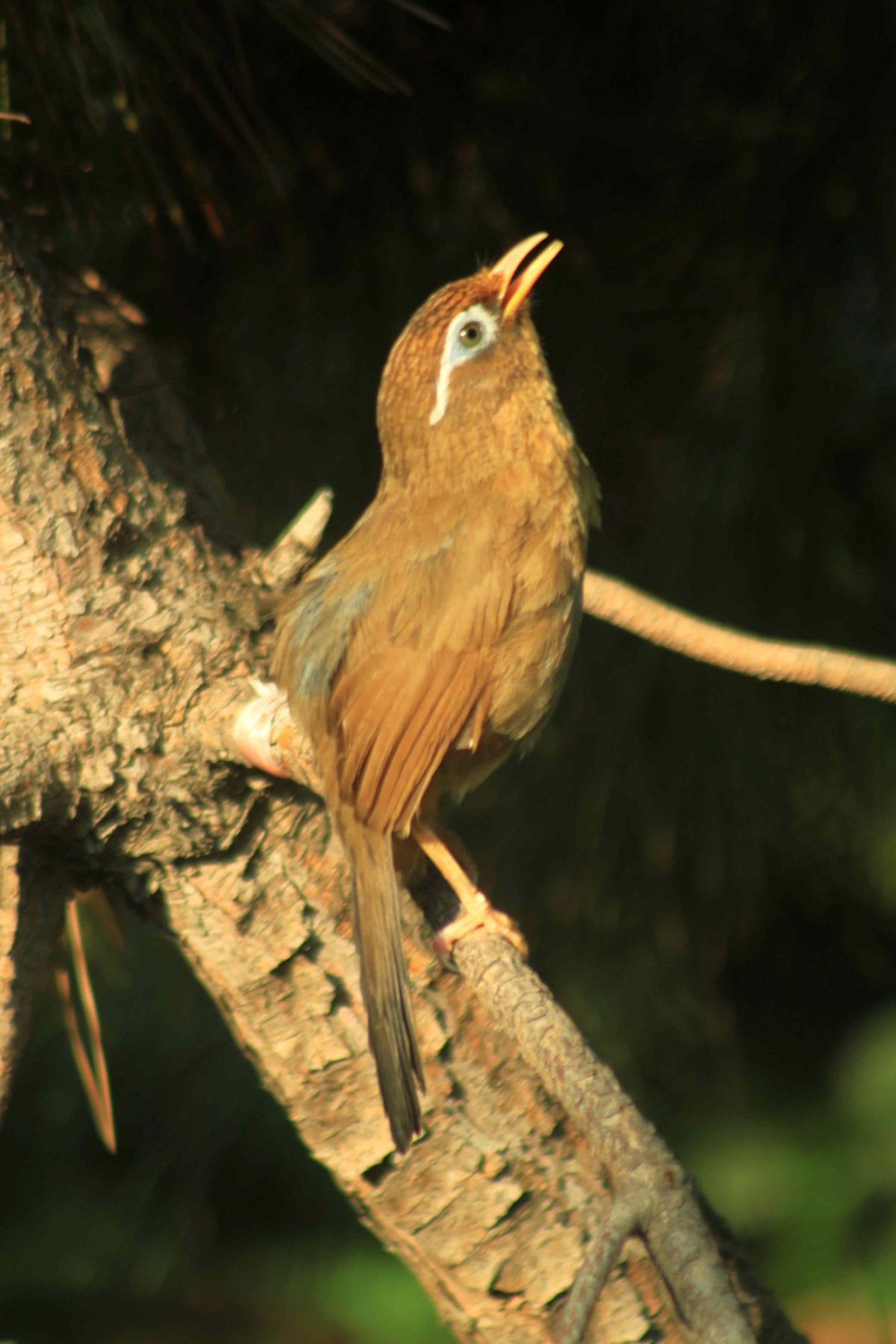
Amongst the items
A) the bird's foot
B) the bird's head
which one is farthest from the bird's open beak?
the bird's foot

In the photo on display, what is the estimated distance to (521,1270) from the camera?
1891 millimetres

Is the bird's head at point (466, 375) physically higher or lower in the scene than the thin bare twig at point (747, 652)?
higher

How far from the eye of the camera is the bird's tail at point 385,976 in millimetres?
1745

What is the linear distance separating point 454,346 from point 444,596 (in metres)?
0.49

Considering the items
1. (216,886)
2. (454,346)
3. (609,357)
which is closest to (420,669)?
(216,886)

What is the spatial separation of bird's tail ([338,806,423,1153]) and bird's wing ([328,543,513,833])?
0.14m

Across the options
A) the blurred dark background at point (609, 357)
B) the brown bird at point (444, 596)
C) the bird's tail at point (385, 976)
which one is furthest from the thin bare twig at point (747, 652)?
the blurred dark background at point (609, 357)

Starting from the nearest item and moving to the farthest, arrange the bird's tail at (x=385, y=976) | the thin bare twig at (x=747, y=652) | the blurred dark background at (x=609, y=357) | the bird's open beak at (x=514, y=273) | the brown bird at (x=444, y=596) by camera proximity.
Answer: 1. the bird's tail at (x=385, y=976)
2. the thin bare twig at (x=747, y=652)
3. the brown bird at (x=444, y=596)
4. the bird's open beak at (x=514, y=273)
5. the blurred dark background at (x=609, y=357)

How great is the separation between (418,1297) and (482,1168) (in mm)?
2408

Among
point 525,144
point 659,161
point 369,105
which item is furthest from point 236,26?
point 659,161

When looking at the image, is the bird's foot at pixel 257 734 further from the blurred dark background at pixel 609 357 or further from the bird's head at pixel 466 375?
the blurred dark background at pixel 609 357

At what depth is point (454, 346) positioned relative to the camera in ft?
7.75

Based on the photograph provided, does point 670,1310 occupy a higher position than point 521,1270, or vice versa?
point 521,1270

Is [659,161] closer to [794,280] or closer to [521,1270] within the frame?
[794,280]
